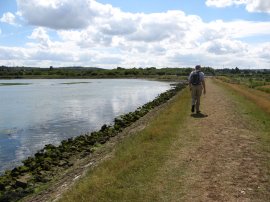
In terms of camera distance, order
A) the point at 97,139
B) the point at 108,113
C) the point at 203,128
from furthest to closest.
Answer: the point at 108,113 < the point at 97,139 < the point at 203,128

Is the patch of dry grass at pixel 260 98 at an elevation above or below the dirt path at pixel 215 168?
below

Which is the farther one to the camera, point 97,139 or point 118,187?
point 97,139

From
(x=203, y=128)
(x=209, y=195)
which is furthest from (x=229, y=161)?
(x=203, y=128)

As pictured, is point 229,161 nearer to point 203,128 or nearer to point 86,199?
point 86,199

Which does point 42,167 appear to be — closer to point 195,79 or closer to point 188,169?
point 188,169

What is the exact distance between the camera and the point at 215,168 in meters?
10.5

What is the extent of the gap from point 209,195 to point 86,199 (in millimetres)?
2685

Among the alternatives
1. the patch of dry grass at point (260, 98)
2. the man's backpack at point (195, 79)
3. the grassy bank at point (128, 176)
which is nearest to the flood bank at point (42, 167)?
the grassy bank at point (128, 176)

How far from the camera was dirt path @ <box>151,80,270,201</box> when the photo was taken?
339 inches

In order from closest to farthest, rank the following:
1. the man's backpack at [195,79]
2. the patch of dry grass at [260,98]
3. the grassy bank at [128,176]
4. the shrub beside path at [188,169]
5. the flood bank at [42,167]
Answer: the shrub beside path at [188,169], the grassy bank at [128,176], the flood bank at [42,167], the man's backpack at [195,79], the patch of dry grass at [260,98]

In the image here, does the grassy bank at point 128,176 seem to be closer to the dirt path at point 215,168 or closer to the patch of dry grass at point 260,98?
the dirt path at point 215,168

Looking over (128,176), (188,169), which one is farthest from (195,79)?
(128,176)

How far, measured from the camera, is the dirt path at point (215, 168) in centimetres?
861

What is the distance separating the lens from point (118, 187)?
31.0ft
